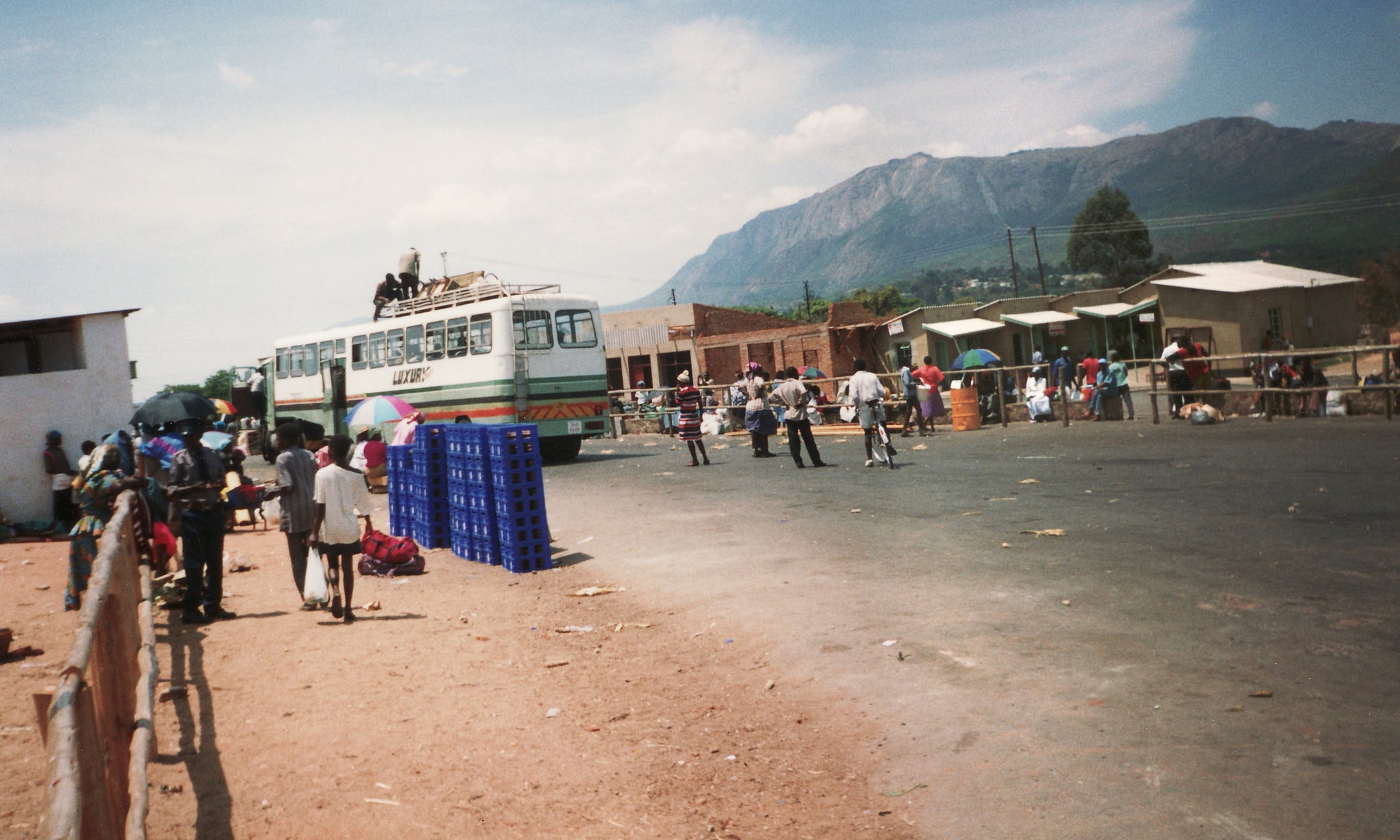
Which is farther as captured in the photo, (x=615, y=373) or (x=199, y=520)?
(x=615, y=373)

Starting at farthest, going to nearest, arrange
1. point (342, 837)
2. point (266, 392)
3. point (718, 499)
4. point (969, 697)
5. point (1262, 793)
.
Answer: point (266, 392), point (718, 499), point (969, 697), point (342, 837), point (1262, 793)

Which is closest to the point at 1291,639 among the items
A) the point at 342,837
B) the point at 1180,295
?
the point at 342,837

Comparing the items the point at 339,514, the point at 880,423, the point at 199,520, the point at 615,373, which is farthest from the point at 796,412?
the point at 615,373

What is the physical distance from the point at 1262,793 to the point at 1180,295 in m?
42.0

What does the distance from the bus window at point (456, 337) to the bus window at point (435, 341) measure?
151mm

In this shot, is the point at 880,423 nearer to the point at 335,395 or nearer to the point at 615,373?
the point at 335,395

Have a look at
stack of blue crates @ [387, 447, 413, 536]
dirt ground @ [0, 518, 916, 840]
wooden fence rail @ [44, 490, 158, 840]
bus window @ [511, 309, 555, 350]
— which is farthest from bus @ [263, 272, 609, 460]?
wooden fence rail @ [44, 490, 158, 840]

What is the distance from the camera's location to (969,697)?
18.1 ft

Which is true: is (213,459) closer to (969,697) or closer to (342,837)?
(342,837)

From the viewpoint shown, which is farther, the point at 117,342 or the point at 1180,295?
the point at 1180,295

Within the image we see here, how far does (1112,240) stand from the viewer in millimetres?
101125

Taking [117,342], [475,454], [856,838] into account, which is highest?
[117,342]

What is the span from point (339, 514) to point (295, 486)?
89cm

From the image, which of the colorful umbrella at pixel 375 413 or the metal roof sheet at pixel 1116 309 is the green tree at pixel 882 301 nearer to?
the metal roof sheet at pixel 1116 309
